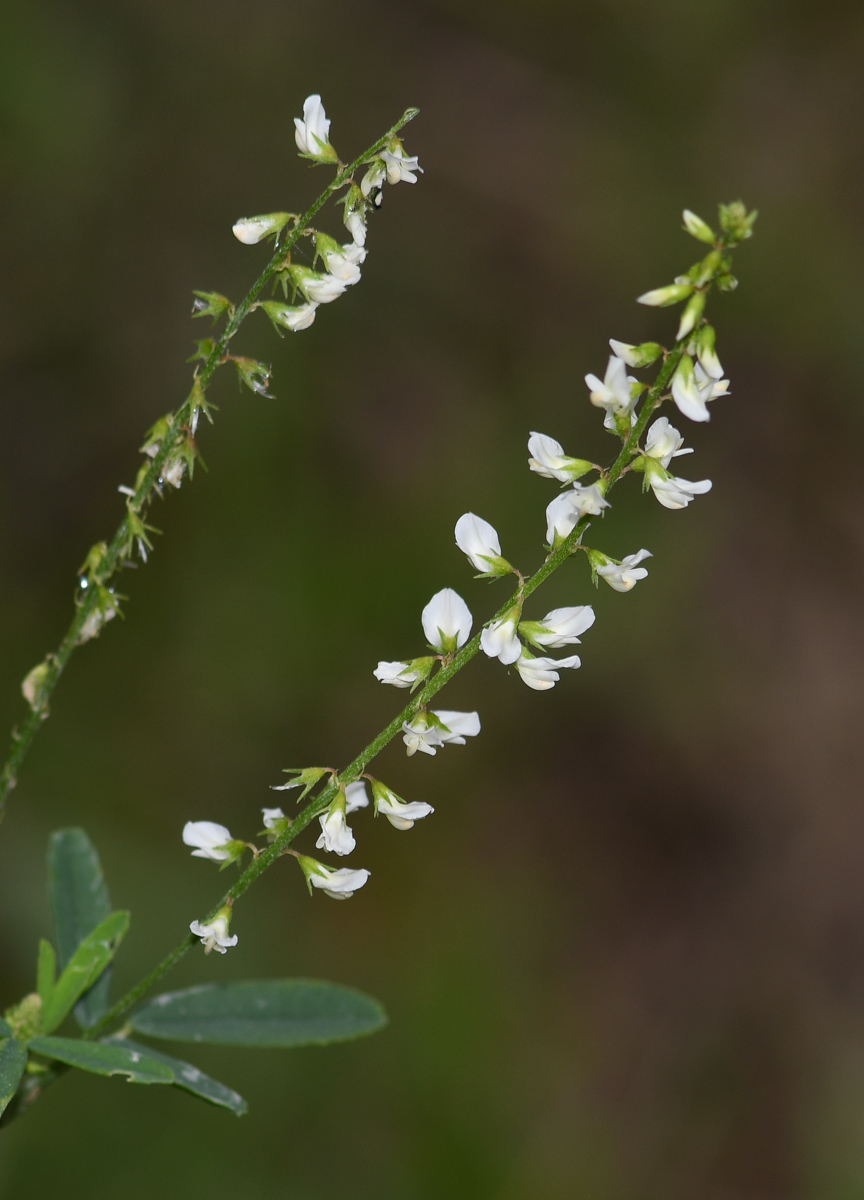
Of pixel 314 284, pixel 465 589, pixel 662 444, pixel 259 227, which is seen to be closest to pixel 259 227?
pixel 259 227

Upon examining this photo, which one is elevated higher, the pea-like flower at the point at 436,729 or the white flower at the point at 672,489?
the white flower at the point at 672,489

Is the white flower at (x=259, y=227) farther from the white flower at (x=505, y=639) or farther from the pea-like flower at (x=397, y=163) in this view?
the white flower at (x=505, y=639)

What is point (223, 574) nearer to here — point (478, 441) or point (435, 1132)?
point (478, 441)

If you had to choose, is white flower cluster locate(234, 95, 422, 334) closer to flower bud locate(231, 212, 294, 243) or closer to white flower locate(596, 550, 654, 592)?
flower bud locate(231, 212, 294, 243)

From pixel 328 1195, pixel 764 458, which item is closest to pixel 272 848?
pixel 328 1195

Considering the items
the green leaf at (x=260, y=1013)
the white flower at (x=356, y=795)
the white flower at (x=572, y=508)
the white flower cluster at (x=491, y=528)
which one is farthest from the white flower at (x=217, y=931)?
the white flower at (x=572, y=508)

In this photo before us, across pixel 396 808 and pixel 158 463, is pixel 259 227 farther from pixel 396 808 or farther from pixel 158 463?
pixel 396 808

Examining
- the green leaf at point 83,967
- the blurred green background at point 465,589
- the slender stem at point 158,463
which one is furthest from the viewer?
the blurred green background at point 465,589

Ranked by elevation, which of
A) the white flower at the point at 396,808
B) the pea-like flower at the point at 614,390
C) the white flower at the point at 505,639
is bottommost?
the white flower at the point at 396,808
